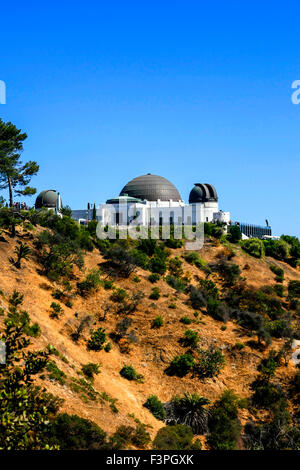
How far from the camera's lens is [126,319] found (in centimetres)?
3381

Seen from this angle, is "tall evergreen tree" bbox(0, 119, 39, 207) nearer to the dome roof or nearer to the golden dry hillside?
the golden dry hillside

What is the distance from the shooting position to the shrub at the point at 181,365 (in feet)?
99.0

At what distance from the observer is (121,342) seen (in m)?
32.8

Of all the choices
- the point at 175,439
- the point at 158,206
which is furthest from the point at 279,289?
the point at 158,206

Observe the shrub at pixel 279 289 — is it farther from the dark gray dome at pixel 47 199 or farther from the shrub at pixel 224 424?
the dark gray dome at pixel 47 199

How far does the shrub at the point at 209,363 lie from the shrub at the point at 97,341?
6.86 meters

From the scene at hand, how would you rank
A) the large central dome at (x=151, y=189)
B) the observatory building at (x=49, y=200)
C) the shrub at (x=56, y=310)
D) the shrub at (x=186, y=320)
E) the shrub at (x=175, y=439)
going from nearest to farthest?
the shrub at (x=175, y=439) < the shrub at (x=56, y=310) < the shrub at (x=186, y=320) < the observatory building at (x=49, y=200) < the large central dome at (x=151, y=189)

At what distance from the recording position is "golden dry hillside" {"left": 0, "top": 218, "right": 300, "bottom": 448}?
24.1m

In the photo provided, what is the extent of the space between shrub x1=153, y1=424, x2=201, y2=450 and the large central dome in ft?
205

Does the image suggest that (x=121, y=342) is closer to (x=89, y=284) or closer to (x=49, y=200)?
(x=89, y=284)

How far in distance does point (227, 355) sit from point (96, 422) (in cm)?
1448

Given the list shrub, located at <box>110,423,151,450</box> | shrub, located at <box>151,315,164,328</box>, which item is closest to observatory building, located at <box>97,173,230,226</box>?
shrub, located at <box>151,315,164,328</box>

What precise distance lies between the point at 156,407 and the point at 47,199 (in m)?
61.5

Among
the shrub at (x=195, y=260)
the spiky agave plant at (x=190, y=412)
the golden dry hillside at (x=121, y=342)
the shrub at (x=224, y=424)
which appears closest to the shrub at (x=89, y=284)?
the golden dry hillside at (x=121, y=342)
